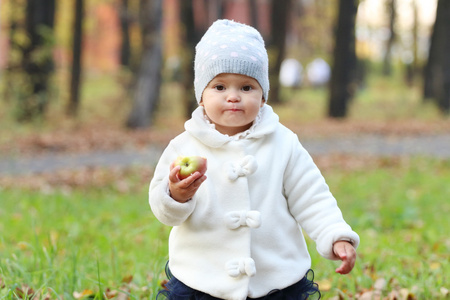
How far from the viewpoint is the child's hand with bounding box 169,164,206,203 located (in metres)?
2.21

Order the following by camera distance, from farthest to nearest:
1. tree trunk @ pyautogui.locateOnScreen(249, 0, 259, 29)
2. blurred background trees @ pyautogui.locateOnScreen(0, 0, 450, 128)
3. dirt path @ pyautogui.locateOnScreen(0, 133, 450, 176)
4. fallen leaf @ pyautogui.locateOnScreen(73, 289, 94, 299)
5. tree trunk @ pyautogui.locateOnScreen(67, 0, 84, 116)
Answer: tree trunk @ pyautogui.locateOnScreen(249, 0, 259, 29), tree trunk @ pyautogui.locateOnScreen(67, 0, 84, 116), blurred background trees @ pyautogui.locateOnScreen(0, 0, 450, 128), dirt path @ pyautogui.locateOnScreen(0, 133, 450, 176), fallen leaf @ pyautogui.locateOnScreen(73, 289, 94, 299)

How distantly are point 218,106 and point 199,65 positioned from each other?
0.69 feet

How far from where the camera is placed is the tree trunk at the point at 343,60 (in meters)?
18.8

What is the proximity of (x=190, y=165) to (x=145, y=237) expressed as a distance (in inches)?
143

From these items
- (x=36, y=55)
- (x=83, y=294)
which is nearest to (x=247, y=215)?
(x=83, y=294)

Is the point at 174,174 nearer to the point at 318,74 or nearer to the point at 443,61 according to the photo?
the point at 443,61

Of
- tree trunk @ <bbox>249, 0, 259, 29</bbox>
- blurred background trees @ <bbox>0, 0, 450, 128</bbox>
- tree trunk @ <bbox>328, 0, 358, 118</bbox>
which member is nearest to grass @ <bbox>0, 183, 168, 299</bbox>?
blurred background trees @ <bbox>0, 0, 450, 128</bbox>

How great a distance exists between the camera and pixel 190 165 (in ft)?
7.27

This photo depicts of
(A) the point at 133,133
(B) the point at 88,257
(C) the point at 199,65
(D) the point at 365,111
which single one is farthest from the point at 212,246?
(D) the point at 365,111

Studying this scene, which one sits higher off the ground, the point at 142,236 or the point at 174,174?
the point at 174,174

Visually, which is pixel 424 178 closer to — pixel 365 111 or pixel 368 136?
pixel 368 136

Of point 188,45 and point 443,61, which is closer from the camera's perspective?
point 188,45

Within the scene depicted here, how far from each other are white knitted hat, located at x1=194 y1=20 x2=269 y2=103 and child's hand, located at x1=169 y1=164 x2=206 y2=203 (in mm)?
462

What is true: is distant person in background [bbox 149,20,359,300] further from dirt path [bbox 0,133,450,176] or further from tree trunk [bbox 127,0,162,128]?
tree trunk [bbox 127,0,162,128]
